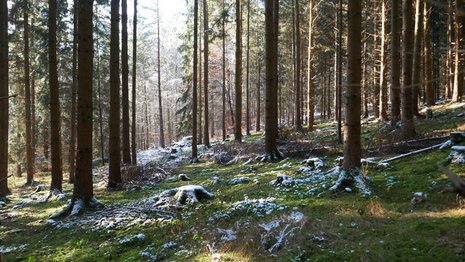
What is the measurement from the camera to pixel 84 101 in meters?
9.12

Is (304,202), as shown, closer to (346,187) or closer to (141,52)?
(346,187)

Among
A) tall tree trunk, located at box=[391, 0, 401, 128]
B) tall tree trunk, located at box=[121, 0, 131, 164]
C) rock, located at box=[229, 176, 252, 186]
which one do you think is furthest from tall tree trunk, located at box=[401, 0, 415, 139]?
tall tree trunk, located at box=[121, 0, 131, 164]

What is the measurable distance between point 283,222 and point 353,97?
3313mm

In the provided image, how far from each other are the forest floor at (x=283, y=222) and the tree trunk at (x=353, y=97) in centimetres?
51

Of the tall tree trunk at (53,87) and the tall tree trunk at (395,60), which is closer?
the tall tree trunk at (395,60)

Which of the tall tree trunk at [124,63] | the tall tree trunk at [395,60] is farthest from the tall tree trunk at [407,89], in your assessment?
the tall tree trunk at [124,63]

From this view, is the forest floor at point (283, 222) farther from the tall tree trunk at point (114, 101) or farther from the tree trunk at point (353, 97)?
the tall tree trunk at point (114, 101)

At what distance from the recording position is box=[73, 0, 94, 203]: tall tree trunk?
905 cm

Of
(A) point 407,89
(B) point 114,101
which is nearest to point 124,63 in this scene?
(B) point 114,101

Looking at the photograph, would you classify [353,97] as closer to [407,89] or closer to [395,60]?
[407,89]

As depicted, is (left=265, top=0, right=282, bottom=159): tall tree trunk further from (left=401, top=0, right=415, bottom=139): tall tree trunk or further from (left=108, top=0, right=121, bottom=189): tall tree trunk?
(left=108, top=0, right=121, bottom=189): tall tree trunk

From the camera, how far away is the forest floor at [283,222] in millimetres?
4883

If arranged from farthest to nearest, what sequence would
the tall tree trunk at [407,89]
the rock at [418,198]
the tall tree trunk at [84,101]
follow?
the tall tree trunk at [407,89] → the tall tree trunk at [84,101] → the rock at [418,198]

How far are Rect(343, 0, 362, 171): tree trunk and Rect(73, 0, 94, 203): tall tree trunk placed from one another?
6.74m
